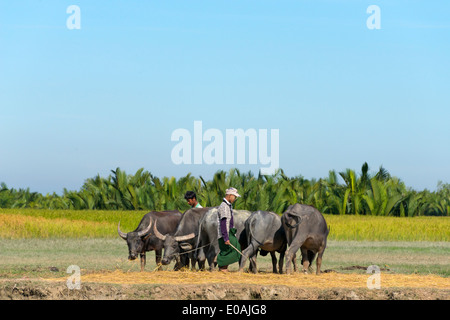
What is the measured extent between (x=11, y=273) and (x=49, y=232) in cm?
1033

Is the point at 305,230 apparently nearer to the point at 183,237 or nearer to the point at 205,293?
the point at 183,237

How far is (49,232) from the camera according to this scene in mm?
23781

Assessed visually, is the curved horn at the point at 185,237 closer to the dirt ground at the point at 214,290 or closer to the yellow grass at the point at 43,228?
the dirt ground at the point at 214,290

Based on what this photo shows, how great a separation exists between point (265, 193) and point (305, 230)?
17691mm

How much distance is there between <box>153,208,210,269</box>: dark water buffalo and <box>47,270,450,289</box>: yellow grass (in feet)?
2.43

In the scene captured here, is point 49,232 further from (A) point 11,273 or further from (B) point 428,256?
(B) point 428,256

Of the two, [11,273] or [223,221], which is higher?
[223,221]

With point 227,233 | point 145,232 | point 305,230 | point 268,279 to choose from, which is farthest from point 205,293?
point 145,232

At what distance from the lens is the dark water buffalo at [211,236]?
41.1ft

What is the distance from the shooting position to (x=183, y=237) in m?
12.7

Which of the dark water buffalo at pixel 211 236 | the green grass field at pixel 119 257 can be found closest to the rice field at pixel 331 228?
the green grass field at pixel 119 257

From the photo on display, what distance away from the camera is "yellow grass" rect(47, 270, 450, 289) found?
10844mm

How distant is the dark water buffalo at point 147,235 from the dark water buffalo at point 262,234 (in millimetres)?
1950
